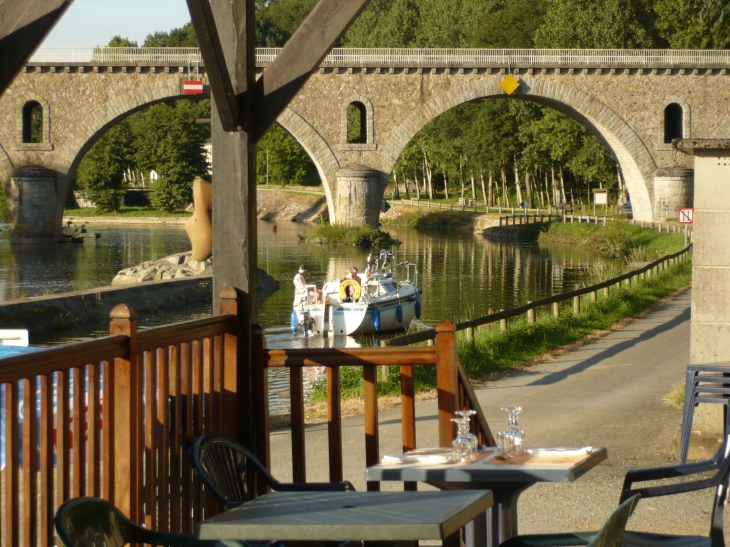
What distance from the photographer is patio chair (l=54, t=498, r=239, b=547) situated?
7.67 feet

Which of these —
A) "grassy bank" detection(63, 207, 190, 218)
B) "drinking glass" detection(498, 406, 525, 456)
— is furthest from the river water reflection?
"grassy bank" detection(63, 207, 190, 218)

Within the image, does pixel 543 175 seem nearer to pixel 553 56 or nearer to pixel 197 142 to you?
pixel 553 56

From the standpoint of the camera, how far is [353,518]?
2.38 meters

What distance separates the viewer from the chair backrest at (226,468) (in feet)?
10.3

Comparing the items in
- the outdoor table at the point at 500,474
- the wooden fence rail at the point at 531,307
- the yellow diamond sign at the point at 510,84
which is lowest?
the wooden fence rail at the point at 531,307

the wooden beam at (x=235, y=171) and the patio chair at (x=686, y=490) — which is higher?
the wooden beam at (x=235, y=171)

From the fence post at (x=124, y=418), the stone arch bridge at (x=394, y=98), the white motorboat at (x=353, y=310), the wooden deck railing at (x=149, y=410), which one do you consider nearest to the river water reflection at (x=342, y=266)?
the white motorboat at (x=353, y=310)

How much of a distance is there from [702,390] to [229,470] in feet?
9.96

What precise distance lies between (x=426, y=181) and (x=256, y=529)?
64800 millimetres

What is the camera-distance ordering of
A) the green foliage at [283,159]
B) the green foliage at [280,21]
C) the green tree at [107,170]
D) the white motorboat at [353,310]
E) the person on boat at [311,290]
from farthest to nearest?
1. the green foliage at [280,21]
2. the green foliage at [283,159]
3. the green tree at [107,170]
4. the person on boat at [311,290]
5. the white motorboat at [353,310]

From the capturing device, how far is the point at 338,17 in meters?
4.17

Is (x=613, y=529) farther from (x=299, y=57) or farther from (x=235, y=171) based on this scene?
(x=299, y=57)

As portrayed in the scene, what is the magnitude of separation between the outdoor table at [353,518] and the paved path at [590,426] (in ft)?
7.34

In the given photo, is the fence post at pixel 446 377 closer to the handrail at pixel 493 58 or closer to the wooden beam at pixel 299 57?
the wooden beam at pixel 299 57
